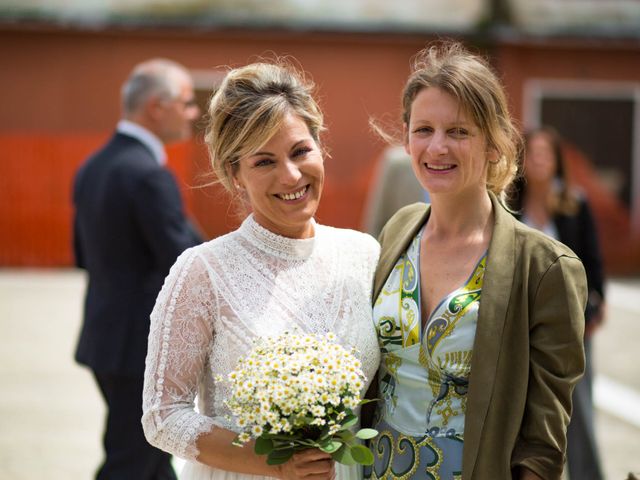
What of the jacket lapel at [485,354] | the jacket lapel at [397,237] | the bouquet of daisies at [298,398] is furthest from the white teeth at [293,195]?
the jacket lapel at [485,354]

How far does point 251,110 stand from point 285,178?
249mm

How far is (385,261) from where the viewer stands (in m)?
3.33

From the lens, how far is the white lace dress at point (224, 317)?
290cm

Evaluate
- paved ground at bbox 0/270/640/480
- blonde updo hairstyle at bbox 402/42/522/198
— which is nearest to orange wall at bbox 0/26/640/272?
paved ground at bbox 0/270/640/480

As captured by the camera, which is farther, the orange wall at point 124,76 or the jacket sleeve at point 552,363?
the orange wall at point 124,76

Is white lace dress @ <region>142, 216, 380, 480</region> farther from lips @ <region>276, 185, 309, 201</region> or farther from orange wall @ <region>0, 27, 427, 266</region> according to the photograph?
orange wall @ <region>0, 27, 427, 266</region>

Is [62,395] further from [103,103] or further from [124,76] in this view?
[124,76]

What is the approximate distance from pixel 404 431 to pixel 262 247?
30.9 inches

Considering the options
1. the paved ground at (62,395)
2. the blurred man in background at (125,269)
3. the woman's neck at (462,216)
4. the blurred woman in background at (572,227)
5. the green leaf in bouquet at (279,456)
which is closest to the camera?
the green leaf in bouquet at (279,456)

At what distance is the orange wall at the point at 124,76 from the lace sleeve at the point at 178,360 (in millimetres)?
13510

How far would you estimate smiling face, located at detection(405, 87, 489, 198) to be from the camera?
2.99m

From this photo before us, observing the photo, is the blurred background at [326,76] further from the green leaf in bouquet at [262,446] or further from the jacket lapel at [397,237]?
the green leaf in bouquet at [262,446]

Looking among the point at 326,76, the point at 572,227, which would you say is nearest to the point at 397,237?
the point at 572,227

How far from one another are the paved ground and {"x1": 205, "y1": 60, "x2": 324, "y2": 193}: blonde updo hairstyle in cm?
380
